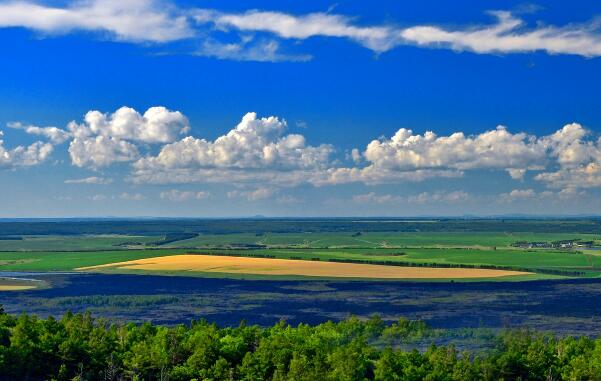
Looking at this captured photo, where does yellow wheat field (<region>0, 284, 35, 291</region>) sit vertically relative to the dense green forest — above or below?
below

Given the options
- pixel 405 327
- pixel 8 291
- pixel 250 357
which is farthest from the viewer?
pixel 8 291

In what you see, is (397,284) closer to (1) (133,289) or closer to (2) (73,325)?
(1) (133,289)

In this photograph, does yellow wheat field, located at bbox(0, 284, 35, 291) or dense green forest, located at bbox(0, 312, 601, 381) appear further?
yellow wheat field, located at bbox(0, 284, 35, 291)

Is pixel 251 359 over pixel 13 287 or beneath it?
over

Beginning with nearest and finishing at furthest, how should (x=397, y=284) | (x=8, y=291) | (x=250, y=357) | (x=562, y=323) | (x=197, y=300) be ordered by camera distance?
1. (x=250, y=357)
2. (x=562, y=323)
3. (x=197, y=300)
4. (x=8, y=291)
5. (x=397, y=284)

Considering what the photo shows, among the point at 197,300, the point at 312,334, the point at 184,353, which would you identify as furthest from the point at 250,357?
the point at 197,300

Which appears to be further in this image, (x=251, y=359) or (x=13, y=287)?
(x=13, y=287)

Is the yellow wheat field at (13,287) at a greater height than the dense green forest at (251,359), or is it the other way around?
the dense green forest at (251,359)

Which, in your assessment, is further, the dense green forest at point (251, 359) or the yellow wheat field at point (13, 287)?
the yellow wheat field at point (13, 287)
